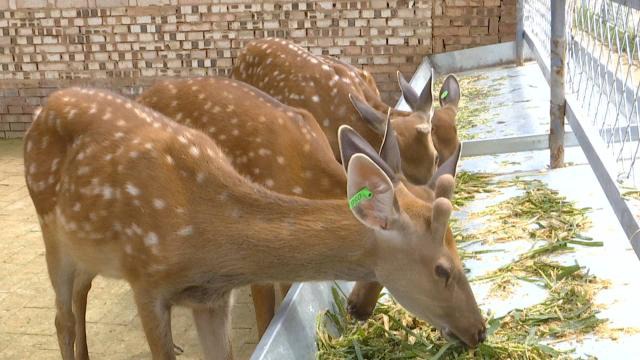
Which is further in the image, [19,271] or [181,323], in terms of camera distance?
[19,271]

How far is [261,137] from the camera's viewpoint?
4102 mm

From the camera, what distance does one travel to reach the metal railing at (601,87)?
349 centimetres

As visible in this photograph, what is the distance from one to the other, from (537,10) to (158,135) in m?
4.83

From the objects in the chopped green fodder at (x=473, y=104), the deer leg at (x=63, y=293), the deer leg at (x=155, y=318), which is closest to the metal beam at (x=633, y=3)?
the deer leg at (x=155, y=318)

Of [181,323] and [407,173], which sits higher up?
[407,173]

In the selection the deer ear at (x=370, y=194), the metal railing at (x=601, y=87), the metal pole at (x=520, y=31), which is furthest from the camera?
the metal pole at (x=520, y=31)

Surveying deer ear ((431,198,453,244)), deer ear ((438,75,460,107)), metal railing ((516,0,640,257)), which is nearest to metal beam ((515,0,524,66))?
metal railing ((516,0,640,257))

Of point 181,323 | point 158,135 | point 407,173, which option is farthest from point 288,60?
point 158,135

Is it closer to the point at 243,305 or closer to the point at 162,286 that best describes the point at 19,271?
the point at 243,305

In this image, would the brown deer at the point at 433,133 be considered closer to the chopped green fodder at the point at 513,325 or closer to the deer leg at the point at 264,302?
the chopped green fodder at the point at 513,325

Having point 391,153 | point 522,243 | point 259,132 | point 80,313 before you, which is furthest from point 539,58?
point 80,313

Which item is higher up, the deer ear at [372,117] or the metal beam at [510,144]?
the deer ear at [372,117]

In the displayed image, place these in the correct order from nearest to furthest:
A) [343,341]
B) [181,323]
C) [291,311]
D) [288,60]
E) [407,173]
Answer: [291,311]
[343,341]
[407,173]
[181,323]
[288,60]

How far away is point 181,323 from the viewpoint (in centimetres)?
497
